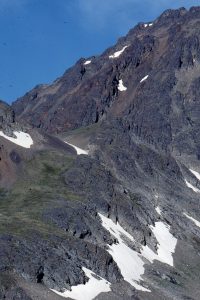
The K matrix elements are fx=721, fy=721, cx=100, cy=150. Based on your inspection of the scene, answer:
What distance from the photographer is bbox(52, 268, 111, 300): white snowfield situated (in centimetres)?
7381

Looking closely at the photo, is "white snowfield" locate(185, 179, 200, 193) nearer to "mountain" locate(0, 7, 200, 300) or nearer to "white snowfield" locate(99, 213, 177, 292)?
"mountain" locate(0, 7, 200, 300)

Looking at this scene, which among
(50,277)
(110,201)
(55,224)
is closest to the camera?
(50,277)

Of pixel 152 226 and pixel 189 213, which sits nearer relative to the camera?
pixel 152 226

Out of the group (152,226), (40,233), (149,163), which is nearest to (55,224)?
(40,233)

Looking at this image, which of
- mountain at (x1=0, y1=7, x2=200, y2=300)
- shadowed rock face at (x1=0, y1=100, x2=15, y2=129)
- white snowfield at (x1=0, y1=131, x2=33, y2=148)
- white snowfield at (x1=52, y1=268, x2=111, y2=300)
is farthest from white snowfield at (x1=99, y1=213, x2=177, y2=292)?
shadowed rock face at (x1=0, y1=100, x2=15, y2=129)

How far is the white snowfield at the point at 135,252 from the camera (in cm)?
8874

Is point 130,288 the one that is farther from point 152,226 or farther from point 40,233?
point 152,226

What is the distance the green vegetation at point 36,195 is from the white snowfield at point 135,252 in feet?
26.2

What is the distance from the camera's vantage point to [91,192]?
372 ft

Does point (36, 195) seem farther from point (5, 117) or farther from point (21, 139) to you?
point (5, 117)

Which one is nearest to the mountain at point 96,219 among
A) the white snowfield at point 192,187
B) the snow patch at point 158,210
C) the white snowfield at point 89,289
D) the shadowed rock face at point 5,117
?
the white snowfield at point 89,289

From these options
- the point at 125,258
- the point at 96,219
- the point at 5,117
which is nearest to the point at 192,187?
the point at 5,117

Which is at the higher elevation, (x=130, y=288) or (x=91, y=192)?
(x=91, y=192)

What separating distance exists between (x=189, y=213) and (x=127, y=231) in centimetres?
2732
